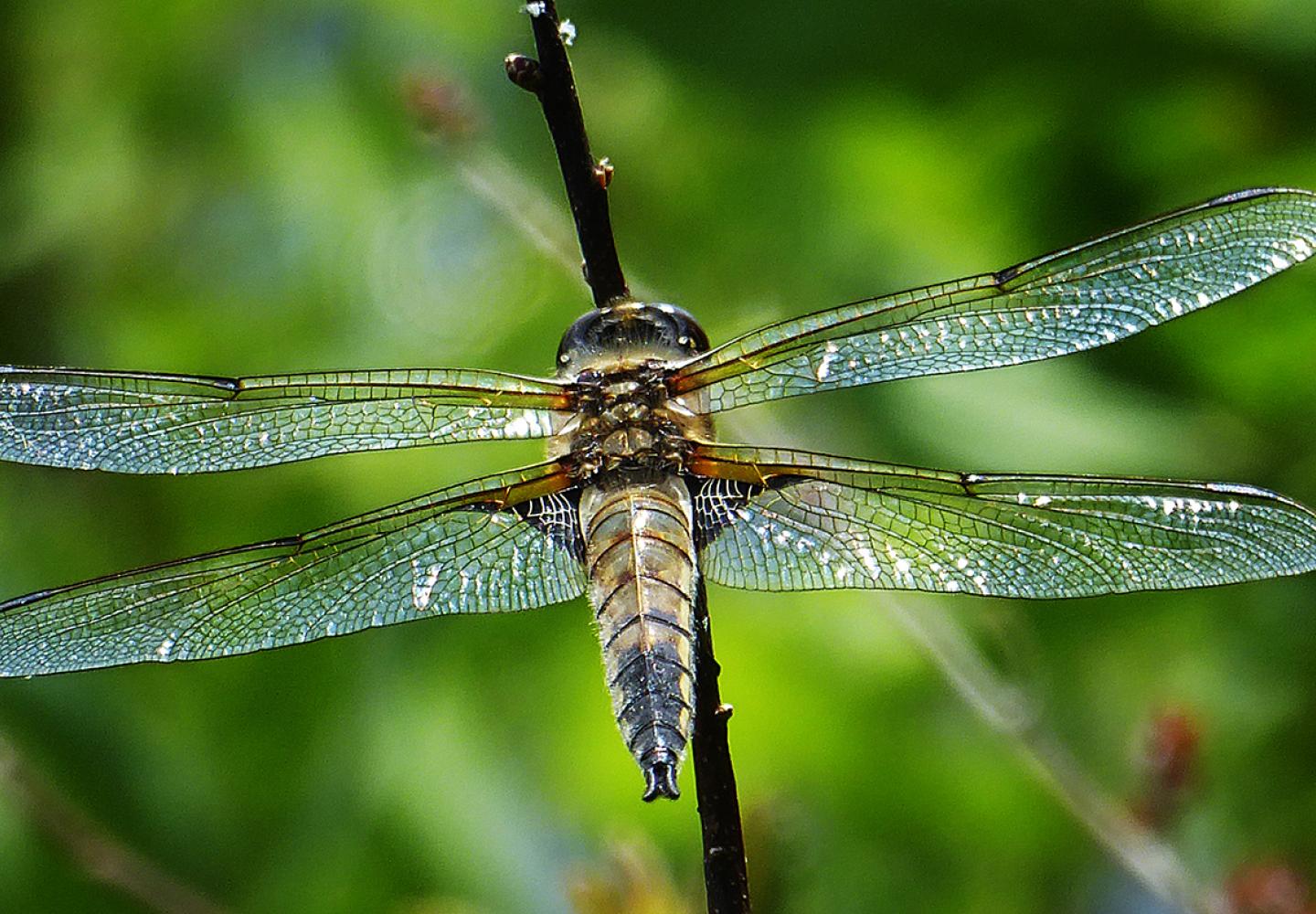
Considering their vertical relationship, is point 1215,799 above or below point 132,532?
below

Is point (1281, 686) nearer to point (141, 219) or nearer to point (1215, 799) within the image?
point (1215, 799)

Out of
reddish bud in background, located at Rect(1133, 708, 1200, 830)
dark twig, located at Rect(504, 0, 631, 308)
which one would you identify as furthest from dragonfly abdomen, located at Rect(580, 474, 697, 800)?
reddish bud in background, located at Rect(1133, 708, 1200, 830)

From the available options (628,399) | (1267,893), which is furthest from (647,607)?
(1267,893)

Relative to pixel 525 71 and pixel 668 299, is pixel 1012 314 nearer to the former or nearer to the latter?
pixel 525 71

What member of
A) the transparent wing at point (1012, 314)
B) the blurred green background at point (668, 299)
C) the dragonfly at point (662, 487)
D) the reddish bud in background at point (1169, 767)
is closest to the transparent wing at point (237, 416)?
the dragonfly at point (662, 487)

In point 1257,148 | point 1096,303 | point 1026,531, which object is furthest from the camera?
point 1257,148

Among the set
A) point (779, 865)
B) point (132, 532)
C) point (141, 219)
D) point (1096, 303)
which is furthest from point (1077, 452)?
point (141, 219)

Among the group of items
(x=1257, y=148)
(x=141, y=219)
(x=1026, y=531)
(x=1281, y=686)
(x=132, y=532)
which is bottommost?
(x=1026, y=531)
